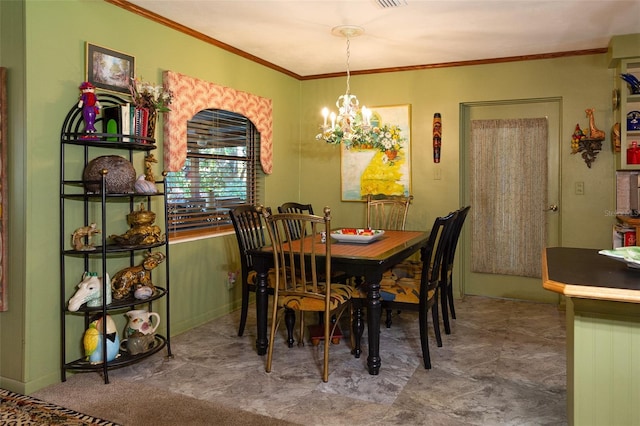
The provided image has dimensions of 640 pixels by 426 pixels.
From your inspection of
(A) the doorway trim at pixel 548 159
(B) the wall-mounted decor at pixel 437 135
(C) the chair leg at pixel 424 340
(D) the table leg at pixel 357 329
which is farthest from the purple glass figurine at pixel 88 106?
(A) the doorway trim at pixel 548 159

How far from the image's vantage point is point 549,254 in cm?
227

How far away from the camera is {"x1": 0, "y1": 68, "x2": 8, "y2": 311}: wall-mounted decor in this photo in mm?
2670

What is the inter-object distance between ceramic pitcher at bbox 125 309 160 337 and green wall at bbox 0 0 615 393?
0.42 meters

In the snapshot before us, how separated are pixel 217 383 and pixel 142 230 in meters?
1.02

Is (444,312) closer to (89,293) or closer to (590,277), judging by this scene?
(590,277)

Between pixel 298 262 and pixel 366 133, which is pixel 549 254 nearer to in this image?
pixel 298 262

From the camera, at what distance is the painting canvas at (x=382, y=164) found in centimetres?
504

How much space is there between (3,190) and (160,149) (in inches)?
44.0

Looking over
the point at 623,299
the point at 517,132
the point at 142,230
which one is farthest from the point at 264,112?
the point at 623,299

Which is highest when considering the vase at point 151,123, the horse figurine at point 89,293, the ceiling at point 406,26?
the ceiling at point 406,26

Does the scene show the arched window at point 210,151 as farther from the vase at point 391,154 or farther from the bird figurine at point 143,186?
the vase at point 391,154

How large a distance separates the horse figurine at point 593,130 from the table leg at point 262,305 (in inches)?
122

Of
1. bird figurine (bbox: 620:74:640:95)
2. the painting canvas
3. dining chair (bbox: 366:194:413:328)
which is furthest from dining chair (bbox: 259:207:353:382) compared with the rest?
bird figurine (bbox: 620:74:640:95)

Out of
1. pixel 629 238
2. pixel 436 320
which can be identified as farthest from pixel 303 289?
pixel 629 238
